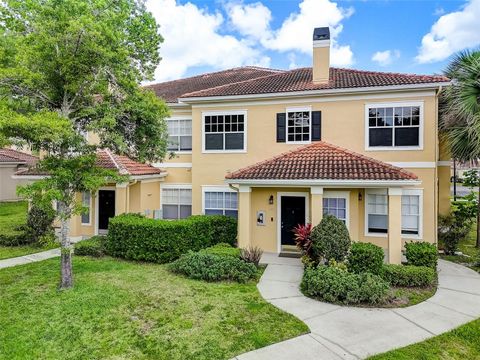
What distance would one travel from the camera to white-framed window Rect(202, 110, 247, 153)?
16438 mm

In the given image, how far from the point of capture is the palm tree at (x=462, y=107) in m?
12.1

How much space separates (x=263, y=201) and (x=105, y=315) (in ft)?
28.3

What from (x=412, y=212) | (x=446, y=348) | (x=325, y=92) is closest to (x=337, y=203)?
(x=412, y=212)

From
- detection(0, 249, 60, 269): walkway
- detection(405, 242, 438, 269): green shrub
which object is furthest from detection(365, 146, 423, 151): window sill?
detection(0, 249, 60, 269): walkway

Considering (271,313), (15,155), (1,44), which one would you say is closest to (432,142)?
(271,313)

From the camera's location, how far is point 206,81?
72.9ft

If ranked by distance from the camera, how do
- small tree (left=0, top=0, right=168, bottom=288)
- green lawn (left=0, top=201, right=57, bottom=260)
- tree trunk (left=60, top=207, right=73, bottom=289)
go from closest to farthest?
small tree (left=0, top=0, right=168, bottom=288) → tree trunk (left=60, top=207, right=73, bottom=289) → green lawn (left=0, top=201, right=57, bottom=260)

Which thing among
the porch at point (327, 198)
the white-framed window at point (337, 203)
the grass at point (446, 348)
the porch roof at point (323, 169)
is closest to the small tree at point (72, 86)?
the porch roof at point (323, 169)

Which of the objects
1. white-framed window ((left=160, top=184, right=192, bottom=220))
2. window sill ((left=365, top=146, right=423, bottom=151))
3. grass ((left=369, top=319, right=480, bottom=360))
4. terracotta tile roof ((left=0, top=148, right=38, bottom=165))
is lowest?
grass ((left=369, top=319, right=480, bottom=360))

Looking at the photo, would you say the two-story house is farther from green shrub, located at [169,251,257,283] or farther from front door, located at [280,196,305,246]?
green shrub, located at [169,251,257,283]

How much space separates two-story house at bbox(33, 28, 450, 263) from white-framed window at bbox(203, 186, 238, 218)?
0.05m

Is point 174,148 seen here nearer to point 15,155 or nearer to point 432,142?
point 432,142

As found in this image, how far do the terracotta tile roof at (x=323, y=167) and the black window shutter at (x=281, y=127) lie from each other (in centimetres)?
121

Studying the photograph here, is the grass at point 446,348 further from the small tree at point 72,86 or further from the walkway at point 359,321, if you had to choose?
the small tree at point 72,86
